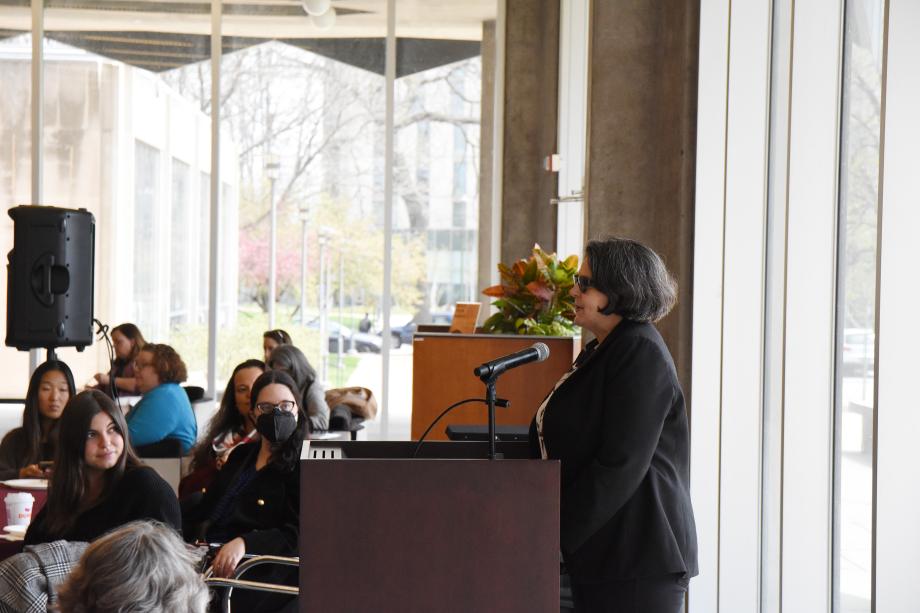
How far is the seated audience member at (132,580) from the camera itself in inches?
72.3

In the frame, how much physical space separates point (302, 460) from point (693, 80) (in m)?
2.65

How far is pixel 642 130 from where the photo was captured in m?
4.42

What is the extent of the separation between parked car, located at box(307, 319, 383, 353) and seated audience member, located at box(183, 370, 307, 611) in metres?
5.62

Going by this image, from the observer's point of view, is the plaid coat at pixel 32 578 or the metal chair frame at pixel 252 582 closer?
the metal chair frame at pixel 252 582

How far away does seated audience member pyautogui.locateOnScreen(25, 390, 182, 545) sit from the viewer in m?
3.45

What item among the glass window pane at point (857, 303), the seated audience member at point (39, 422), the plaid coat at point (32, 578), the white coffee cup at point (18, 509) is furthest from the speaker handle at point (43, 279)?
the glass window pane at point (857, 303)

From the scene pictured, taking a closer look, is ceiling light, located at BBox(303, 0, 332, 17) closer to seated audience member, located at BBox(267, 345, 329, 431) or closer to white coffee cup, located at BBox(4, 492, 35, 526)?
seated audience member, located at BBox(267, 345, 329, 431)

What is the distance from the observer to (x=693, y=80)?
408 cm

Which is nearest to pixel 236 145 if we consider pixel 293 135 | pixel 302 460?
pixel 293 135

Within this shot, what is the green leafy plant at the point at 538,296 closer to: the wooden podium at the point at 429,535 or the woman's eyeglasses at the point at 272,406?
the woman's eyeglasses at the point at 272,406

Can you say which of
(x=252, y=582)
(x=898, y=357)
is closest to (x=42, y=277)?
(x=252, y=582)

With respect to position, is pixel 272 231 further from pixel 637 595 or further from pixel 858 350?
pixel 637 595

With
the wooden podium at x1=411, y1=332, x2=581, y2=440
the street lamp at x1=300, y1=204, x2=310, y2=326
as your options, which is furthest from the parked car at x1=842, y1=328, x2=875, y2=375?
the street lamp at x1=300, y1=204, x2=310, y2=326

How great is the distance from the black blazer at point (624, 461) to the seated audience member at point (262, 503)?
1.45 meters
